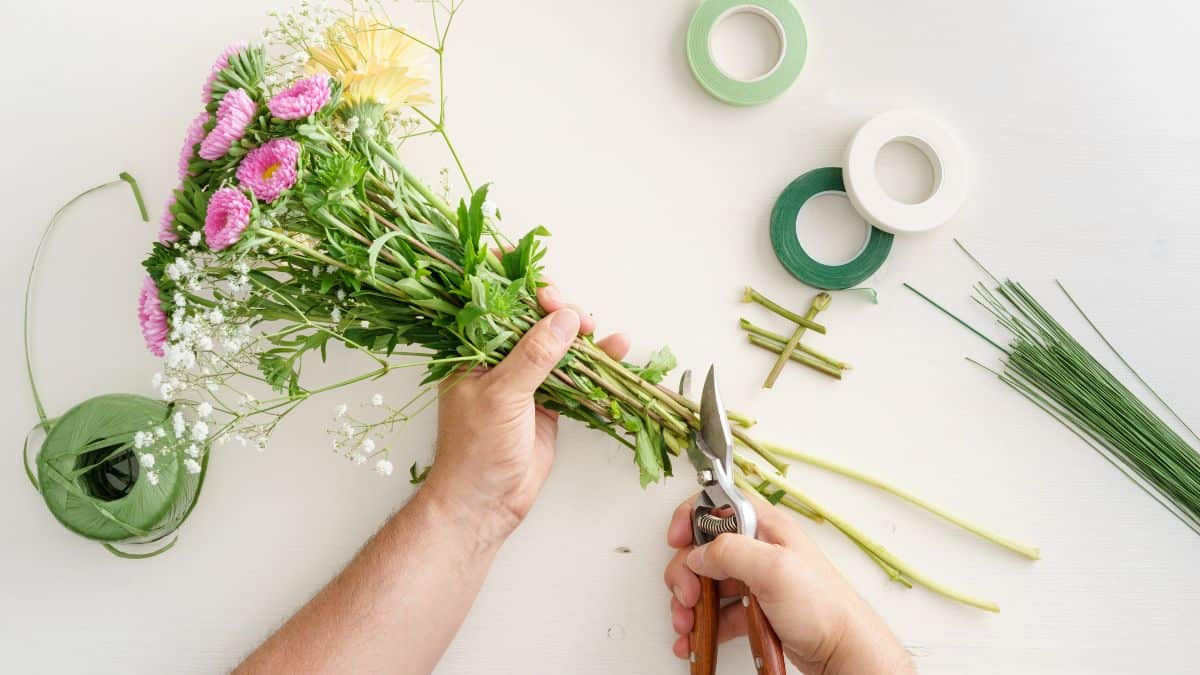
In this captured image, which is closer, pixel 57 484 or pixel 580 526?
pixel 57 484

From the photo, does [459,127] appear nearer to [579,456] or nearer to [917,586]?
[579,456]

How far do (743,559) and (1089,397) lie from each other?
0.68 m

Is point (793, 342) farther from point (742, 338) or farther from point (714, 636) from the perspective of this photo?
point (714, 636)

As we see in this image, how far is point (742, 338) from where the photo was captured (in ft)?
4.33

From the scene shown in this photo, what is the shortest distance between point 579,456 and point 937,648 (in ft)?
2.16

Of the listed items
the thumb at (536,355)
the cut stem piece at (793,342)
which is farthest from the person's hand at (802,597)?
the thumb at (536,355)

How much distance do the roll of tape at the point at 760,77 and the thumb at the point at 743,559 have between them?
2.33 ft

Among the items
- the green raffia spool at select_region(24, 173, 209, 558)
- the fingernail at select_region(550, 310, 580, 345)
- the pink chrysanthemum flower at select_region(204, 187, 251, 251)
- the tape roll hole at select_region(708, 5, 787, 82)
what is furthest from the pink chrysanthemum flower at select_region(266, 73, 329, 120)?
the tape roll hole at select_region(708, 5, 787, 82)

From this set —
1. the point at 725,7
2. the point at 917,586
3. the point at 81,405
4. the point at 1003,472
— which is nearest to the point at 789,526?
the point at 917,586

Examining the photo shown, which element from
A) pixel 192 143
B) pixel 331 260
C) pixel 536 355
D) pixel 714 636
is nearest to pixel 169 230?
pixel 192 143

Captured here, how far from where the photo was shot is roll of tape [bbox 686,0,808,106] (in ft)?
4.25

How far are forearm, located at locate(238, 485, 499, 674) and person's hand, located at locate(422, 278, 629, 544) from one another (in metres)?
0.03

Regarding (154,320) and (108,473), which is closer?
(154,320)

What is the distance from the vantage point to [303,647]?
1182mm
